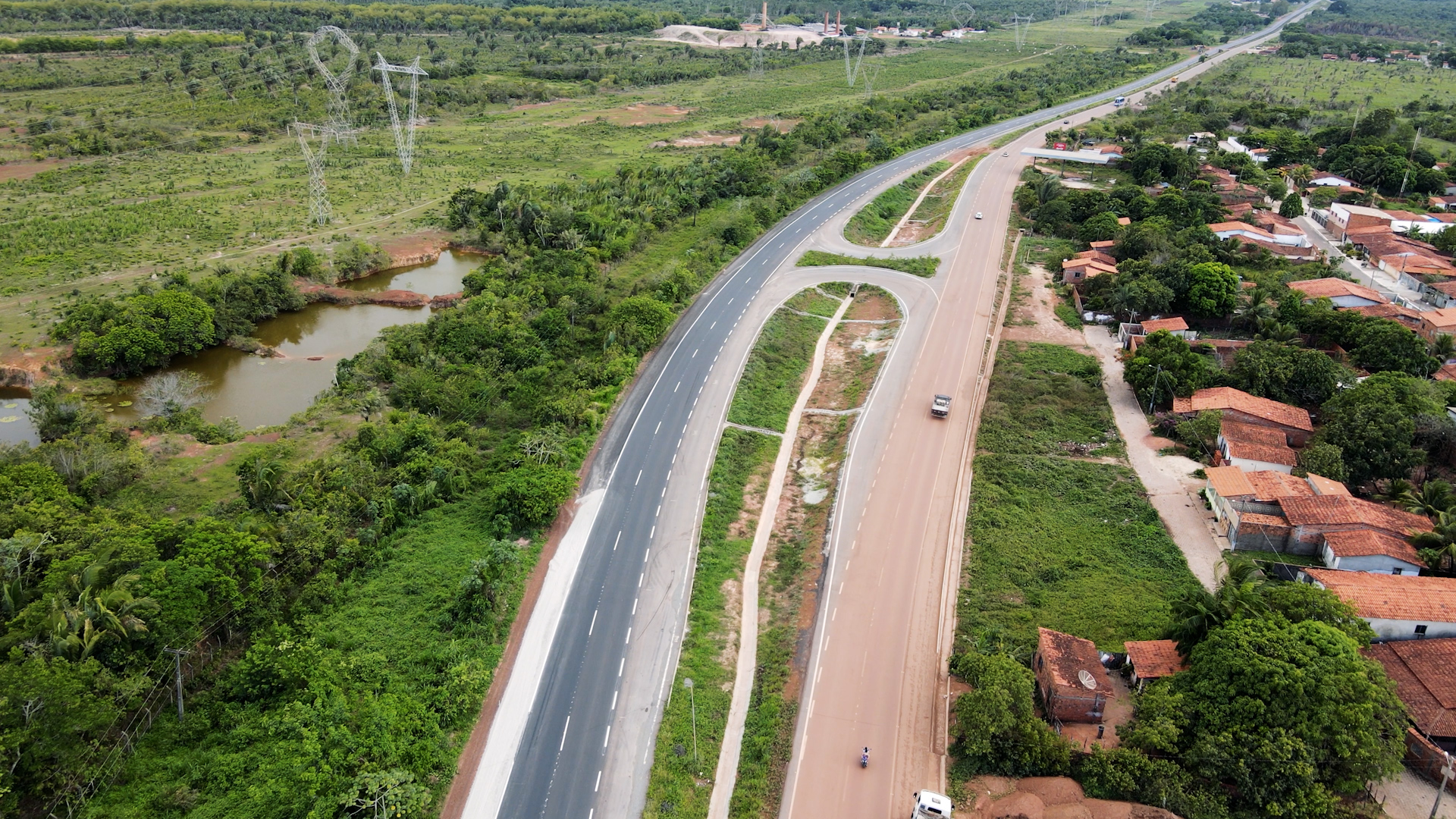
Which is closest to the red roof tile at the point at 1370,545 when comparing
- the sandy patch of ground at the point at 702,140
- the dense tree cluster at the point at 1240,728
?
the dense tree cluster at the point at 1240,728

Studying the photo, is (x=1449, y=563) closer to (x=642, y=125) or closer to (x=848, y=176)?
(x=848, y=176)

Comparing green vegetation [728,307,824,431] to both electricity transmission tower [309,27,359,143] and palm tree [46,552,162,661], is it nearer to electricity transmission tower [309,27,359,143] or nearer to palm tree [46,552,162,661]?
palm tree [46,552,162,661]

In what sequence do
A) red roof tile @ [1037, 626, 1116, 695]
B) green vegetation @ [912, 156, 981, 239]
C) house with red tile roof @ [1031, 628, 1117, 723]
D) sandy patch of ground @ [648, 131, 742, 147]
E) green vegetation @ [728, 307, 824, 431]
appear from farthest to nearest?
sandy patch of ground @ [648, 131, 742, 147]
green vegetation @ [912, 156, 981, 239]
green vegetation @ [728, 307, 824, 431]
red roof tile @ [1037, 626, 1116, 695]
house with red tile roof @ [1031, 628, 1117, 723]

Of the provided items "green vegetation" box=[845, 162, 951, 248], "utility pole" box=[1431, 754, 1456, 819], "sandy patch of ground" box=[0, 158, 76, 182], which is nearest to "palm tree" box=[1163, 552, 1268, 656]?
"utility pole" box=[1431, 754, 1456, 819]

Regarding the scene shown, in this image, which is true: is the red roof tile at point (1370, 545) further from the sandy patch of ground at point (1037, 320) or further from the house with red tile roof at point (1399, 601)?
the sandy patch of ground at point (1037, 320)

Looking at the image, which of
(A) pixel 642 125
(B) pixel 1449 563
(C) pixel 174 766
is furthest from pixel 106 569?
(A) pixel 642 125

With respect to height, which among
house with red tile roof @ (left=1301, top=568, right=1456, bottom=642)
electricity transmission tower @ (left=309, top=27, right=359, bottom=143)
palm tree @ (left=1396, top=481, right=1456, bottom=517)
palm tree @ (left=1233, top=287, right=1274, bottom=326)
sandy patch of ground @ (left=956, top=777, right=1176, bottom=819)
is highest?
electricity transmission tower @ (left=309, top=27, right=359, bottom=143)
